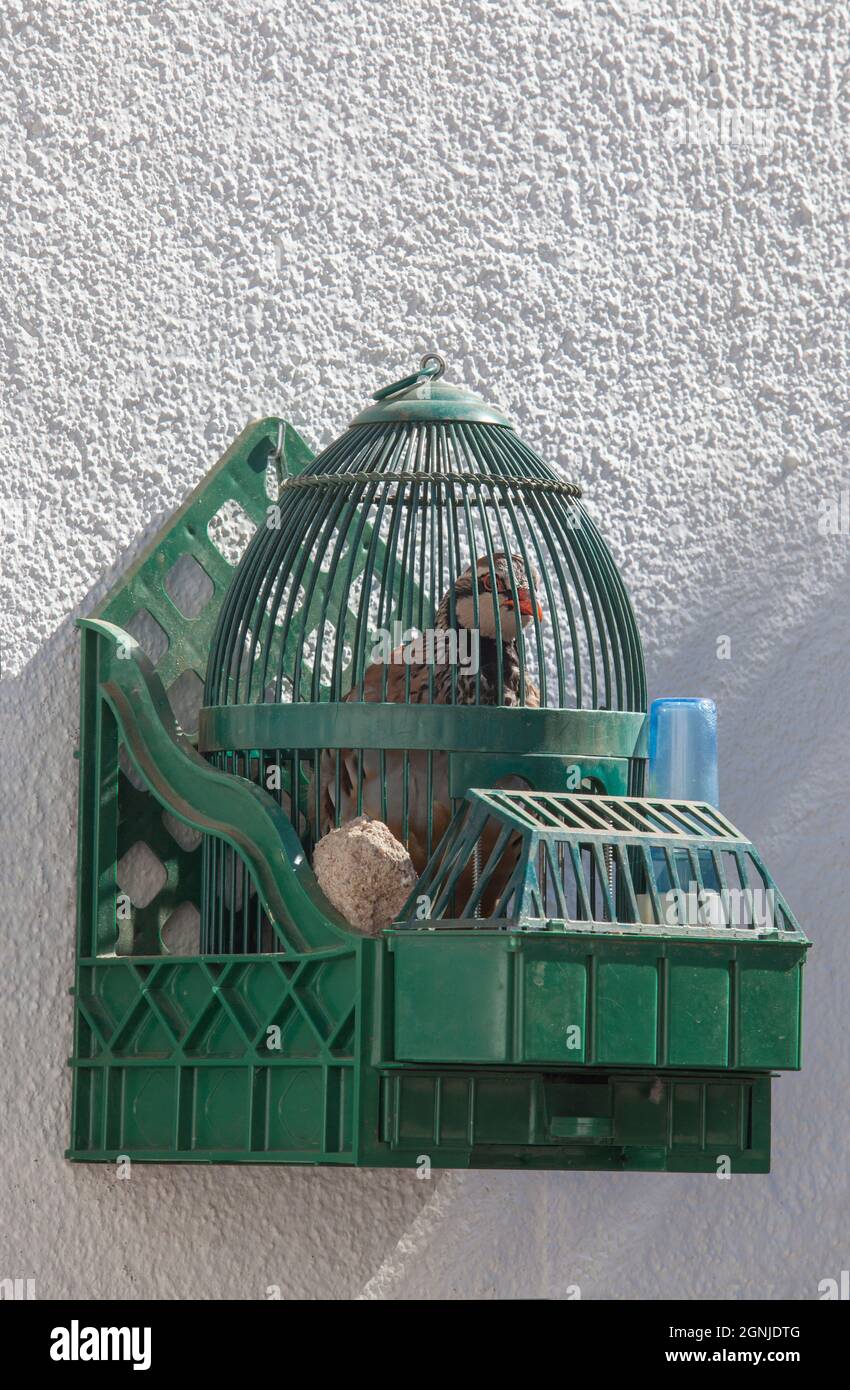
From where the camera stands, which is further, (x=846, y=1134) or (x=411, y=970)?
(x=846, y=1134)

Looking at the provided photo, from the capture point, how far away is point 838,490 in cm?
562

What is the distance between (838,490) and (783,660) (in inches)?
17.8

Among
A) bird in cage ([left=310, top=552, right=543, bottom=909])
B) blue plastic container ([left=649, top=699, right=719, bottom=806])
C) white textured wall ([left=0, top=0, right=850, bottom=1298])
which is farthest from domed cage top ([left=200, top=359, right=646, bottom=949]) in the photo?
white textured wall ([left=0, top=0, right=850, bottom=1298])

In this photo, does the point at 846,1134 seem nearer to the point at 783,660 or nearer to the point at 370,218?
the point at 783,660

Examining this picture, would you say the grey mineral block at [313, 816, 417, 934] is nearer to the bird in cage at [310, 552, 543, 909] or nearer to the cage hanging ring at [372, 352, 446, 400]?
the bird in cage at [310, 552, 543, 909]

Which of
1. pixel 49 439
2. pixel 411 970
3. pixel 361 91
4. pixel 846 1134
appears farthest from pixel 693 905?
pixel 361 91

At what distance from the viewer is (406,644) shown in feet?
14.7

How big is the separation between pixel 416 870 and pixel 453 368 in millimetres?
1436

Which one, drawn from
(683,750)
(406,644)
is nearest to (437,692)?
(406,644)

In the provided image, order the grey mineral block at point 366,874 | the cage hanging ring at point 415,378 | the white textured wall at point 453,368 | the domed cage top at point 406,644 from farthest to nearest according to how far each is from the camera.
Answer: the white textured wall at point 453,368 < the cage hanging ring at point 415,378 < the domed cage top at point 406,644 < the grey mineral block at point 366,874

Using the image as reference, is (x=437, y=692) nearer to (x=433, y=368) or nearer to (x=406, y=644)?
(x=406, y=644)

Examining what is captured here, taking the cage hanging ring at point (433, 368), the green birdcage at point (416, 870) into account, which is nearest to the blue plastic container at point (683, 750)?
the green birdcage at point (416, 870)

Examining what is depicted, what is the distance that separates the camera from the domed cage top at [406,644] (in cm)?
438

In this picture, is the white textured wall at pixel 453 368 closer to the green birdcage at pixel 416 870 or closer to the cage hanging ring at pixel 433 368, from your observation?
the green birdcage at pixel 416 870
